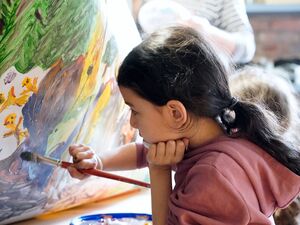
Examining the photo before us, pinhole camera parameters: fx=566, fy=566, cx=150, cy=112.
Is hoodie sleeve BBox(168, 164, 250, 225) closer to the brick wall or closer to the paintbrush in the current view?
the paintbrush

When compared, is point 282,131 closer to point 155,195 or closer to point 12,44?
point 155,195

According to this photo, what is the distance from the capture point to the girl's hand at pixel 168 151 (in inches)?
31.3

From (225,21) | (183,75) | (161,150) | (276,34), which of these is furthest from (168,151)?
(276,34)

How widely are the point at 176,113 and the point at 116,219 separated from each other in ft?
1.02

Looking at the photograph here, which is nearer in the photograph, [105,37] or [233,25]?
[105,37]

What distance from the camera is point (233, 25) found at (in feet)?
4.87

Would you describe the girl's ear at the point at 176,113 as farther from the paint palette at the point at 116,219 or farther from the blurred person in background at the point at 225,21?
the blurred person in background at the point at 225,21

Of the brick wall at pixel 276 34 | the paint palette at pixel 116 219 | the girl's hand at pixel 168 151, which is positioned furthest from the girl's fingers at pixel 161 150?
the brick wall at pixel 276 34

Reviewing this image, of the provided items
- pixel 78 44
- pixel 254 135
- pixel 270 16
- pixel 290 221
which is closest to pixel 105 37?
pixel 78 44

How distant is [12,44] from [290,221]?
0.61 metres

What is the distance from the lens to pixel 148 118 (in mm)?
787

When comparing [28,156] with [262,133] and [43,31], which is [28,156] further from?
[262,133]

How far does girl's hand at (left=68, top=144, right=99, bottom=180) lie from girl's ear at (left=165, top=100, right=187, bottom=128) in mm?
184

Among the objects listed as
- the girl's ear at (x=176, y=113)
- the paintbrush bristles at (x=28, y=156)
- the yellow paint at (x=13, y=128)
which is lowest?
the paintbrush bristles at (x=28, y=156)
